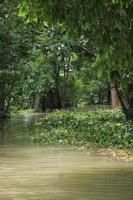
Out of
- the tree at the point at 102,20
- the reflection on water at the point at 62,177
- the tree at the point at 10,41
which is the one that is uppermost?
the tree at the point at 10,41

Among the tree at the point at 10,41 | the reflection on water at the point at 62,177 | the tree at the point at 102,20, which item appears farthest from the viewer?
the tree at the point at 10,41

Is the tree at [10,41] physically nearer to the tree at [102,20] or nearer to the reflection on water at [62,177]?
the reflection on water at [62,177]

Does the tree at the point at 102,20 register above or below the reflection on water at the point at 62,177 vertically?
above

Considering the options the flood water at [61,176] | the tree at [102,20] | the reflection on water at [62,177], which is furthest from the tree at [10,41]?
the tree at [102,20]

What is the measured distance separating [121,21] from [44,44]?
17.8 meters

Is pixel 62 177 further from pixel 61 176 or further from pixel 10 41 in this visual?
pixel 10 41

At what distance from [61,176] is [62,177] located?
14 centimetres

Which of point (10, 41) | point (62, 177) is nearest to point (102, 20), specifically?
point (62, 177)

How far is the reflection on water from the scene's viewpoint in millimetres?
9414

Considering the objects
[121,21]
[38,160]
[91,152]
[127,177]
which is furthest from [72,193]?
[91,152]

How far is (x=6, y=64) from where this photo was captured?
2767cm

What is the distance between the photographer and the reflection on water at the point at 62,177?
941 cm

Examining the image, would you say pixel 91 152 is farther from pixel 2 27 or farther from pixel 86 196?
pixel 2 27

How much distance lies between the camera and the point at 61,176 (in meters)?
11.4
